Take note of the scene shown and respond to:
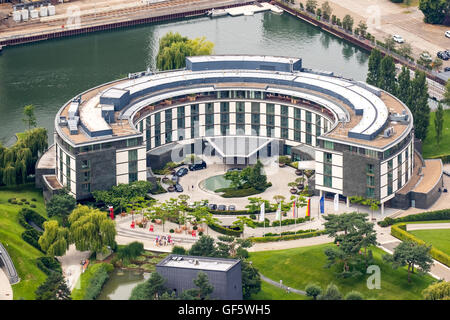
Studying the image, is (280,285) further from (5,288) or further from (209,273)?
(5,288)

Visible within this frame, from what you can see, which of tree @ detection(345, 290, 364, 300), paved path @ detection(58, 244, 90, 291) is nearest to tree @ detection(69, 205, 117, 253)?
paved path @ detection(58, 244, 90, 291)

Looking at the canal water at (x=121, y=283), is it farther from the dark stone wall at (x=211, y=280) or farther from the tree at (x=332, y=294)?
the tree at (x=332, y=294)

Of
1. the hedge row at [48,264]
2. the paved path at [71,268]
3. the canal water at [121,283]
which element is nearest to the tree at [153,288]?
the canal water at [121,283]

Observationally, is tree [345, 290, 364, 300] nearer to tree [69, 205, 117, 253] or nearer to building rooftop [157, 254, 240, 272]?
building rooftop [157, 254, 240, 272]

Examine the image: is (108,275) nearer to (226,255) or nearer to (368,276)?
(226,255)

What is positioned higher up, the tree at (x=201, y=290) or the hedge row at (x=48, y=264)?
the tree at (x=201, y=290)

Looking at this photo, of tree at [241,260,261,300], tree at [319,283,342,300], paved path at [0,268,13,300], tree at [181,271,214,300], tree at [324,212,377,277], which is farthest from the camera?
tree at [324,212,377,277]

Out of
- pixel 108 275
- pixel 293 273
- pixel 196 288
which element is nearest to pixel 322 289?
pixel 293 273
